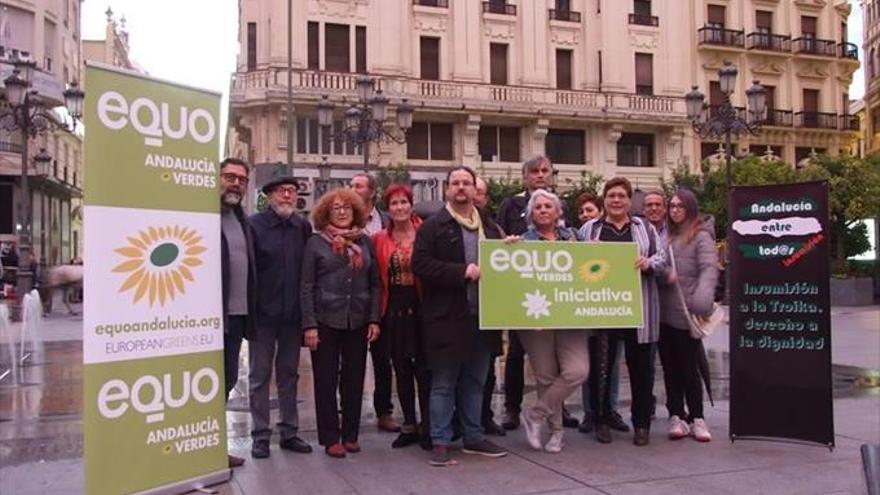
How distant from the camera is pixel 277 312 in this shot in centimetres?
575

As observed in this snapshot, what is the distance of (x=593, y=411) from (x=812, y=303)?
1.79 metres

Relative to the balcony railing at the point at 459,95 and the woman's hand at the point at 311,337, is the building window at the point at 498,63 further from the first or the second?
the woman's hand at the point at 311,337

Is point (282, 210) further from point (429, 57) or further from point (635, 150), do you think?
point (635, 150)

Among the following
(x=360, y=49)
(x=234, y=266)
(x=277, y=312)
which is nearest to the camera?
(x=234, y=266)

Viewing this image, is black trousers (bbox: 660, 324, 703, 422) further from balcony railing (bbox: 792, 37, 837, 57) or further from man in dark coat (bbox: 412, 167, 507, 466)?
balcony railing (bbox: 792, 37, 837, 57)

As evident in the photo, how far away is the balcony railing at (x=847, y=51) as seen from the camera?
42.2 meters

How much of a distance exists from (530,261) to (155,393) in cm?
257

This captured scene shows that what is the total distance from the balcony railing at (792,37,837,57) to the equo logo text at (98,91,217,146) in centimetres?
4134

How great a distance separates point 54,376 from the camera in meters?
10.0

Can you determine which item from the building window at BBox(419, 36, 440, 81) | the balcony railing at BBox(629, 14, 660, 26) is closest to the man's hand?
the building window at BBox(419, 36, 440, 81)

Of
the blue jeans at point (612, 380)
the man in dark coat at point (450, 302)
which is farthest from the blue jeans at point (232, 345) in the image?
the blue jeans at point (612, 380)

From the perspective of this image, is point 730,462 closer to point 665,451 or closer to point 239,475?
point 665,451

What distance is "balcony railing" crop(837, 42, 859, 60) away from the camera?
4222cm

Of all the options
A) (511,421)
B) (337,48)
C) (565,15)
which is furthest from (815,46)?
(511,421)
